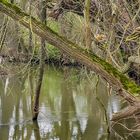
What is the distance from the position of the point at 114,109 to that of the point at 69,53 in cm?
769

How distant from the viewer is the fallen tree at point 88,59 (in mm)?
6590

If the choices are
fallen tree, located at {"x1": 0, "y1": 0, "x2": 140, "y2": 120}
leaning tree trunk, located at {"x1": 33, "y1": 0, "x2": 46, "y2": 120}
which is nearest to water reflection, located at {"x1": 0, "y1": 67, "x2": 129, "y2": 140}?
leaning tree trunk, located at {"x1": 33, "y1": 0, "x2": 46, "y2": 120}

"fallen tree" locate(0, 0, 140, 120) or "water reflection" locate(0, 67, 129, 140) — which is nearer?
"fallen tree" locate(0, 0, 140, 120)

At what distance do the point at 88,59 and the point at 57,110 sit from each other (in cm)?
773

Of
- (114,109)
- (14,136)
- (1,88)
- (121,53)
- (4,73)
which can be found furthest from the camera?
(4,73)

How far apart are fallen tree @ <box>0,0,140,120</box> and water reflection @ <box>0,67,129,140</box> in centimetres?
329

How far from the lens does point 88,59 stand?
6.75 m

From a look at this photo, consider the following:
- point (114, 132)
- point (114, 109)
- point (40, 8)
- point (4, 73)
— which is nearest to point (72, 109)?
point (114, 109)

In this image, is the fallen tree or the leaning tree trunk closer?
the fallen tree

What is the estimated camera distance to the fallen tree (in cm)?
659

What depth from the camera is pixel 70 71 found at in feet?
75.7

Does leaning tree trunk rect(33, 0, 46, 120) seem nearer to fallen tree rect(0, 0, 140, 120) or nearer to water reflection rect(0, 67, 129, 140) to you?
water reflection rect(0, 67, 129, 140)

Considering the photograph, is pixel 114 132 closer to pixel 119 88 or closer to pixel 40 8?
pixel 40 8

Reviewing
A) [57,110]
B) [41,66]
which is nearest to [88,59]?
[41,66]
